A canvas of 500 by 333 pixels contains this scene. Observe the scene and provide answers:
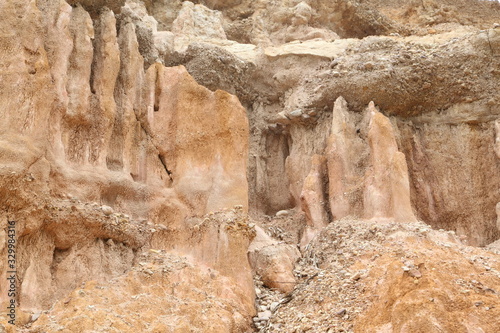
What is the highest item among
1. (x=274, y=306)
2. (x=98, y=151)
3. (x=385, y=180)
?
(x=98, y=151)

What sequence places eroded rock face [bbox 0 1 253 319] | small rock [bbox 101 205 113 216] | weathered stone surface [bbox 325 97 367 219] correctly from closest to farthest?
eroded rock face [bbox 0 1 253 319] → small rock [bbox 101 205 113 216] → weathered stone surface [bbox 325 97 367 219]

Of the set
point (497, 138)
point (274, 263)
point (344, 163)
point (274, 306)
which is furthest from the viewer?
point (497, 138)

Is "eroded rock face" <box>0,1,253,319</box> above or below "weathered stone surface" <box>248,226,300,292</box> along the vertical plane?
above

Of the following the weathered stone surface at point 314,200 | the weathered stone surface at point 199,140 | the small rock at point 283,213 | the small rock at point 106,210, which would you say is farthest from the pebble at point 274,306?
the small rock at point 283,213

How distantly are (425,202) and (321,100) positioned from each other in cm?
376

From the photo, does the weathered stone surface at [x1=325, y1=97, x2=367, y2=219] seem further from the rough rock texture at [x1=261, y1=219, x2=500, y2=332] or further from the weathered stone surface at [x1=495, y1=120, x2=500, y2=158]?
the weathered stone surface at [x1=495, y1=120, x2=500, y2=158]

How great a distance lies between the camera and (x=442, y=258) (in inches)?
411

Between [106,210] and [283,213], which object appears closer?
[106,210]

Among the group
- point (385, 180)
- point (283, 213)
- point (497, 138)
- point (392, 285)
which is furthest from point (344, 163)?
point (392, 285)

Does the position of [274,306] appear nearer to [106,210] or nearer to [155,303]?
[155,303]

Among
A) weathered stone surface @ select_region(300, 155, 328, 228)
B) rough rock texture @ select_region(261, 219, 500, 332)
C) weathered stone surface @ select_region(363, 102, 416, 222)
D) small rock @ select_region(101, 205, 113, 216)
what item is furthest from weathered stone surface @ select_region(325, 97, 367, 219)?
small rock @ select_region(101, 205, 113, 216)

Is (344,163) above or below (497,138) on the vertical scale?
below

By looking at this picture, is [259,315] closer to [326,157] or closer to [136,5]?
[326,157]

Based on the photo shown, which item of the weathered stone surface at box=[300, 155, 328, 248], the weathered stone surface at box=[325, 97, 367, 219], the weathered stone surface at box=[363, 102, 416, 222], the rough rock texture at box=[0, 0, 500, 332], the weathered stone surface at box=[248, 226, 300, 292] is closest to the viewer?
the rough rock texture at box=[0, 0, 500, 332]
